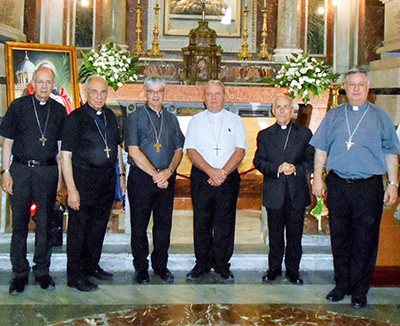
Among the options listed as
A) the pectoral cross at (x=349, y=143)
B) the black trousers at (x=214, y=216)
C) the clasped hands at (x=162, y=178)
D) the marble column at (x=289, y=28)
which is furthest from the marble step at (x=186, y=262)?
the marble column at (x=289, y=28)

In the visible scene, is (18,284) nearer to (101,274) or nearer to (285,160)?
(101,274)

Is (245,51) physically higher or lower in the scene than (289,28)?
lower

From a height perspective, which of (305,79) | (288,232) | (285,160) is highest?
(305,79)

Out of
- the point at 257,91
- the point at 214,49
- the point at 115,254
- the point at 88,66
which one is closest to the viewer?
the point at 115,254

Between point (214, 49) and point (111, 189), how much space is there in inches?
186

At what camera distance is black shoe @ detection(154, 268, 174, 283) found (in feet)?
14.9

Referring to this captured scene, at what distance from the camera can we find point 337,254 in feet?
13.8

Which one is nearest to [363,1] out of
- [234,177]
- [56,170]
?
[234,177]

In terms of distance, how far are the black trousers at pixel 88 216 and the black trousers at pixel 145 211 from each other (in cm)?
19

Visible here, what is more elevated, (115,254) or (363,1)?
(363,1)

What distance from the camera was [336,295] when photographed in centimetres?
416

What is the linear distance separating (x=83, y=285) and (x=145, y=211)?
74cm

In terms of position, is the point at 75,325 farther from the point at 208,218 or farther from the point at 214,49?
the point at 214,49

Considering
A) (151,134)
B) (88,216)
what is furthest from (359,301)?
(88,216)
